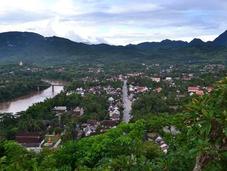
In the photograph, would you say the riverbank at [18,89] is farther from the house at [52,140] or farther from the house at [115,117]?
the house at [52,140]

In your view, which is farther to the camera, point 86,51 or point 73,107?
point 86,51

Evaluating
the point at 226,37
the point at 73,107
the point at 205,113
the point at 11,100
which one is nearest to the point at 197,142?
the point at 205,113

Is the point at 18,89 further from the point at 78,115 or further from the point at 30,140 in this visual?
the point at 30,140

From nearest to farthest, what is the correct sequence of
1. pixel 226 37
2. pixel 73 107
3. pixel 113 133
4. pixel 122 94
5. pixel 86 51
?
pixel 113 133 → pixel 73 107 → pixel 122 94 → pixel 86 51 → pixel 226 37

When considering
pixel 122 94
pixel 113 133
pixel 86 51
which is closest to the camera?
pixel 113 133

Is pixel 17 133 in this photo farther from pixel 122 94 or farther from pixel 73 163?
pixel 122 94

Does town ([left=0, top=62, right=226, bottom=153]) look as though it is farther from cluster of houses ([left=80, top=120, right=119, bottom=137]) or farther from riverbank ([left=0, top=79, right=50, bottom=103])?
riverbank ([left=0, top=79, right=50, bottom=103])

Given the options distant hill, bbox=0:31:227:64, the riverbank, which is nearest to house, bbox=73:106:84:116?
the riverbank
